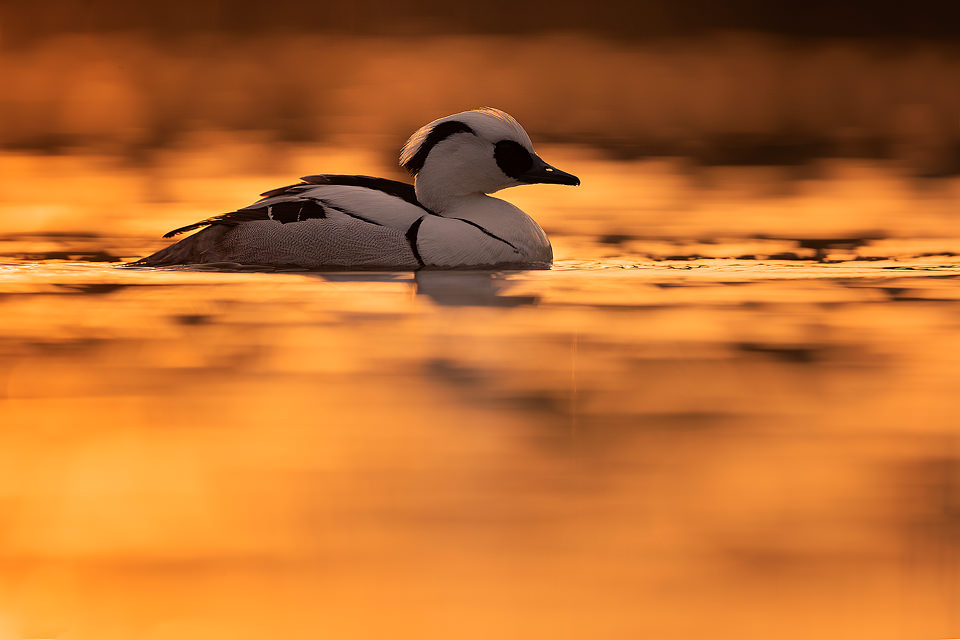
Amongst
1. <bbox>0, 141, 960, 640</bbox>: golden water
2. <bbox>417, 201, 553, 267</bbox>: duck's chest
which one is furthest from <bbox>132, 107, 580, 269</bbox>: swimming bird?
<bbox>0, 141, 960, 640</bbox>: golden water

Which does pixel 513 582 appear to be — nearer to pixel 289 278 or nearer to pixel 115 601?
pixel 115 601

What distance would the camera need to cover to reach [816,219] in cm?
1396

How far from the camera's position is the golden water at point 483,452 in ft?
14.5

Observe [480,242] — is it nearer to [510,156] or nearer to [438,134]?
[510,156]

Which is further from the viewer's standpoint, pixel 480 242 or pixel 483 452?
pixel 480 242

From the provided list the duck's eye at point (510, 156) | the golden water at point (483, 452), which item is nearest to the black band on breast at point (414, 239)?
the golden water at point (483, 452)

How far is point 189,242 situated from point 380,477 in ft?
21.6

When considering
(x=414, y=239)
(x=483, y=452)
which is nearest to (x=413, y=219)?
(x=414, y=239)

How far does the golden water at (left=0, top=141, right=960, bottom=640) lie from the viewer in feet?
14.5

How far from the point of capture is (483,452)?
5.89 meters

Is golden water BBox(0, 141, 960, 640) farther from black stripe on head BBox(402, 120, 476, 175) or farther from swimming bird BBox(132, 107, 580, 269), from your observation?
black stripe on head BBox(402, 120, 476, 175)

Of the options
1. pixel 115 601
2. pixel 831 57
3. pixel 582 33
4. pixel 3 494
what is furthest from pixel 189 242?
pixel 582 33

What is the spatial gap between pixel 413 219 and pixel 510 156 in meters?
0.91

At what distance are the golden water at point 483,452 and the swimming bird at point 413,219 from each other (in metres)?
0.33
